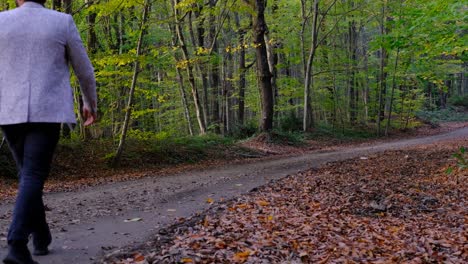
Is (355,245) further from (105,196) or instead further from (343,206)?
(105,196)

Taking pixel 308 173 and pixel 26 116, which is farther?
pixel 308 173

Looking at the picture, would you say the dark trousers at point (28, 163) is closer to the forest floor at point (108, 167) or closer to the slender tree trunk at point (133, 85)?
the forest floor at point (108, 167)

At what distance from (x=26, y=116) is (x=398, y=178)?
25.9 feet

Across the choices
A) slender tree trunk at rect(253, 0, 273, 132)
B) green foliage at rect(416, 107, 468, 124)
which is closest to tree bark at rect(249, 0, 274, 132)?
slender tree trunk at rect(253, 0, 273, 132)

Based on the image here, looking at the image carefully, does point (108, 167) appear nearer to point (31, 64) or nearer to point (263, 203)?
point (263, 203)

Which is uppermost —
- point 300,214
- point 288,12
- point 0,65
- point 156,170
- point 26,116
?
point 288,12

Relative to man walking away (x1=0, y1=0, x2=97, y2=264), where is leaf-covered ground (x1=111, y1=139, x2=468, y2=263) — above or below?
below

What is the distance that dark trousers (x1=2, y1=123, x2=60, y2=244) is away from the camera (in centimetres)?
257

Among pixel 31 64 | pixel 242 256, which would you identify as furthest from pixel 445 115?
pixel 31 64

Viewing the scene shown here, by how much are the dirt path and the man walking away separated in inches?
25.0

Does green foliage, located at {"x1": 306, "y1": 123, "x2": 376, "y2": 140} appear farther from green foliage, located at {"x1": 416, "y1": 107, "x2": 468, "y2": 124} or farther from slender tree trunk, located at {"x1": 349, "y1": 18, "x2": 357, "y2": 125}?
green foliage, located at {"x1": 416, "y1": 107, "x2": 468, "y2": 124}

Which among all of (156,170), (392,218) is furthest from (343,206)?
(156,170)

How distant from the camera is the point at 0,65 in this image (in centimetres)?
264

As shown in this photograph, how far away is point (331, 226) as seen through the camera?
15.9 ft
